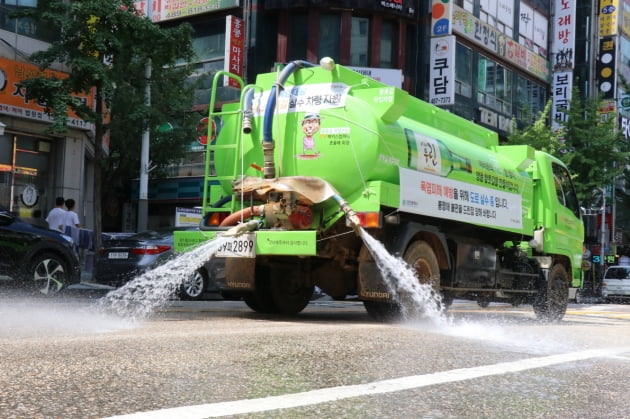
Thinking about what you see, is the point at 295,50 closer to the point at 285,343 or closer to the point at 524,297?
the point at 524,297

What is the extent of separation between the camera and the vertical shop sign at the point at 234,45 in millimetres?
28172

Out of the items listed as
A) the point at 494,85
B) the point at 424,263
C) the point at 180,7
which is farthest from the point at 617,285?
the point at 424,263

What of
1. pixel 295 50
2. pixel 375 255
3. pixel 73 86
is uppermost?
pixel 295 50

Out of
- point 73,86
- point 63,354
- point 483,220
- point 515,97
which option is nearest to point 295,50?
point 515,97

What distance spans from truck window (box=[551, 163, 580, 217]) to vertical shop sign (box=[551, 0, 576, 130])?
990 inches

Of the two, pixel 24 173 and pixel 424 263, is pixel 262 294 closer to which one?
pixel 424 263

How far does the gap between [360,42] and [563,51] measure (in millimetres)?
14008

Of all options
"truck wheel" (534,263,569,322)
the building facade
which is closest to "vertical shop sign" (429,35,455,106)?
the building facade

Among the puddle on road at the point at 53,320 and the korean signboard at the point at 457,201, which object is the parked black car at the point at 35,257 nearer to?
the puddle on road at the point at 53,320

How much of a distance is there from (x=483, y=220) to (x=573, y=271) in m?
3.88

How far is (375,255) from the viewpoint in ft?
27.9

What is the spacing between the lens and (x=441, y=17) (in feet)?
99.6

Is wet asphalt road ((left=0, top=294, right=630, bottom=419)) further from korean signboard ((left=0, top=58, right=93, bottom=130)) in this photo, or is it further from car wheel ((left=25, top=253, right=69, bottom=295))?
korean signboard ((left=0, top=58, right=93, bottom=130))

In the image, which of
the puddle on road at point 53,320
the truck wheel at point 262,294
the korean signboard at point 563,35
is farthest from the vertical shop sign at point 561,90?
the puddle on road at point 53,320
